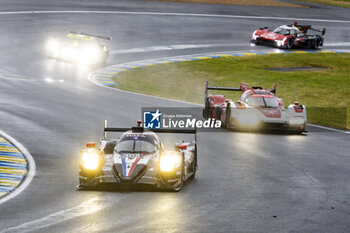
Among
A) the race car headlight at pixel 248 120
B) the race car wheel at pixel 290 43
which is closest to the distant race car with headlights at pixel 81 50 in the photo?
the race car wheel at pixel 290 43

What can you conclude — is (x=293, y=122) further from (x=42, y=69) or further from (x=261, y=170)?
(x=42, y=69)

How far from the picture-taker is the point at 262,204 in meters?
16.8

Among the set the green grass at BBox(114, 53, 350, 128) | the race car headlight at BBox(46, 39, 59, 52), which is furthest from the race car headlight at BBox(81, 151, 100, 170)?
the race car headlight at BBox(46, 39, 59, 52)

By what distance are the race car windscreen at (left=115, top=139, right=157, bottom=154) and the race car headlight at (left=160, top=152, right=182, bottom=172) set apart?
447 mm

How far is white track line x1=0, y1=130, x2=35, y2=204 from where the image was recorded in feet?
57.1

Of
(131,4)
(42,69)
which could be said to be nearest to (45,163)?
(42,69)

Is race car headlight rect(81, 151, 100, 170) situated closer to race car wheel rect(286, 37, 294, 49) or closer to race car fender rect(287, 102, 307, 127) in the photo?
race car fender rect(287, 102, 307, 127)

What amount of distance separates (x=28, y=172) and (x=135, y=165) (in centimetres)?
400

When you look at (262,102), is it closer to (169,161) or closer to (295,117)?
(295,117)

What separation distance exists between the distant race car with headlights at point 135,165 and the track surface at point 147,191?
0.35 meters

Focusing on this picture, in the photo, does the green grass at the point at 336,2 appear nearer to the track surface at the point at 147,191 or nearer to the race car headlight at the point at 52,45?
the race car headlight at the point at 52,45

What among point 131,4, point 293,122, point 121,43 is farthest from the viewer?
point 131,4

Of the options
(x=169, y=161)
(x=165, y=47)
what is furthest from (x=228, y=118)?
(x=165, y=47)

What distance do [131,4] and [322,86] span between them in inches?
1367
